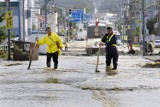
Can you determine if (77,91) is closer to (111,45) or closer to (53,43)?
(53,43)

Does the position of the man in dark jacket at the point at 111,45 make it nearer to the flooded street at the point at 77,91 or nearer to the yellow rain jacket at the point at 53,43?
the yellow rain jacket at the point at 53,43

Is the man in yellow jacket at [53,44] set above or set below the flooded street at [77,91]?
above

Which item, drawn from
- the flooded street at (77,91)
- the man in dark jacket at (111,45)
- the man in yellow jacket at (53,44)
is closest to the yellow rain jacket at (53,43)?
the man in yellow jacket at (53,44)

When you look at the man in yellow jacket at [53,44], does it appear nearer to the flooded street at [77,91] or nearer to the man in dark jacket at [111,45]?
the man in dark jacket at [111,45]

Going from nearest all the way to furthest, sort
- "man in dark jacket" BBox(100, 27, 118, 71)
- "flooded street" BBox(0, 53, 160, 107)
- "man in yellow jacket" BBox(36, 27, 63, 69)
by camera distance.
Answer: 1. "flooded street" BBox(0, 53, 160, 107)
2. "man in yellow jacket" BBox(36, 27, 63, 69)
3. "man in dark jacket" BBox(100, 27, 118, 71)

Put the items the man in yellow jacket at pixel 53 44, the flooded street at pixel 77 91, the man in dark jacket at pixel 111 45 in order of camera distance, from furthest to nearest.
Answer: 1. the man in dark jacket at pixel 111 45
2. the man in yellow jacket at pixel 53 44
3. the flooded street at pixel 77 91

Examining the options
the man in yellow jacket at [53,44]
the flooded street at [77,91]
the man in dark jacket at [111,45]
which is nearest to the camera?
the flooded street at [77,91]

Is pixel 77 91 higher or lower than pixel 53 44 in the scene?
lower

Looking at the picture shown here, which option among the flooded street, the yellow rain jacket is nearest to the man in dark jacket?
the yellow rain jacket

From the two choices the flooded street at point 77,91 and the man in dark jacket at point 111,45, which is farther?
the man in dark jacket at point 111,45

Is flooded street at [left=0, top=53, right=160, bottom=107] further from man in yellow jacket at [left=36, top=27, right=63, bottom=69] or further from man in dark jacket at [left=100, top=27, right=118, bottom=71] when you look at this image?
man in dark jacket at [left=100, top=27, right=118, bottom=71]

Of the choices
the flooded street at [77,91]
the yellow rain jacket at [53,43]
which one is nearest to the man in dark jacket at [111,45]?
the yellow rain jacket at [53,43]

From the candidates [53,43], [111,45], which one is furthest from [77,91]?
[111,45]

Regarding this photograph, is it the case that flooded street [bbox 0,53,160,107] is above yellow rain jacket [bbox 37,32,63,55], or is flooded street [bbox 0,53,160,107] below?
below
